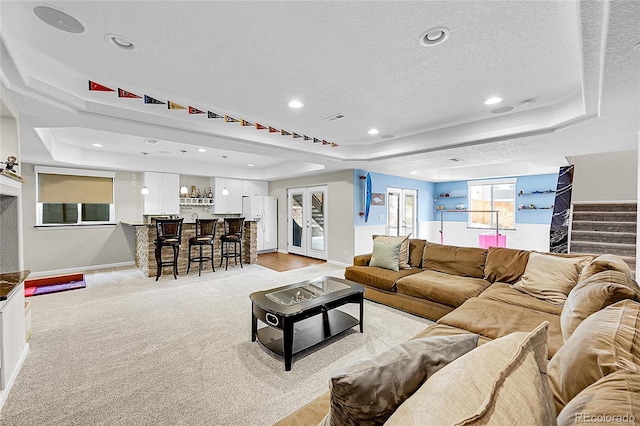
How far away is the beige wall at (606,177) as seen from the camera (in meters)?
5.93

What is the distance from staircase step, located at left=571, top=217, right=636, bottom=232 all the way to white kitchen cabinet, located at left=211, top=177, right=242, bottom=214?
813 cm

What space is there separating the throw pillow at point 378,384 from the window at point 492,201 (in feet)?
27.7

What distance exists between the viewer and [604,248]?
4.57 metres

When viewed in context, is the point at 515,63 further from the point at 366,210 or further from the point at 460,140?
the point at 366,210

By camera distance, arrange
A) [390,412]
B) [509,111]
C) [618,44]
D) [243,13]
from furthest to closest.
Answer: [509,111], [243,13], [618,44], [390,412]

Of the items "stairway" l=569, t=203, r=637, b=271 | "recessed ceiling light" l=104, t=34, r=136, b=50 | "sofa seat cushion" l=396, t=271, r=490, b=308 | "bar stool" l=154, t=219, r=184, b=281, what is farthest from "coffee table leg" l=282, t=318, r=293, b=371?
"stairway" l=569, t=203, r=637, b=271

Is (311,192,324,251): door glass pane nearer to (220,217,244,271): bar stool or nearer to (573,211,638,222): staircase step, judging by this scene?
(220,217,244,271): bar stool

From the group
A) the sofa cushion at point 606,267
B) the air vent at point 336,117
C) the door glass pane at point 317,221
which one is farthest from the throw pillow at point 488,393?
the door glass pane at point 317,221

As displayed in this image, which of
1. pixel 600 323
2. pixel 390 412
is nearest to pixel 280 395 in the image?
pixel 390 412

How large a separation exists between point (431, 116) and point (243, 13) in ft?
9.41

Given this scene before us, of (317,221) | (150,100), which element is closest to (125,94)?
(150,100)

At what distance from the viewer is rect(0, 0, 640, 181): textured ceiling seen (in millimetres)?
1757

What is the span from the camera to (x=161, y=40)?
6.71 ft

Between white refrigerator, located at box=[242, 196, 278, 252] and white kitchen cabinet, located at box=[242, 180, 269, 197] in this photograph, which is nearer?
white refrigerator, located at box=[242, 196, 278, 252]
